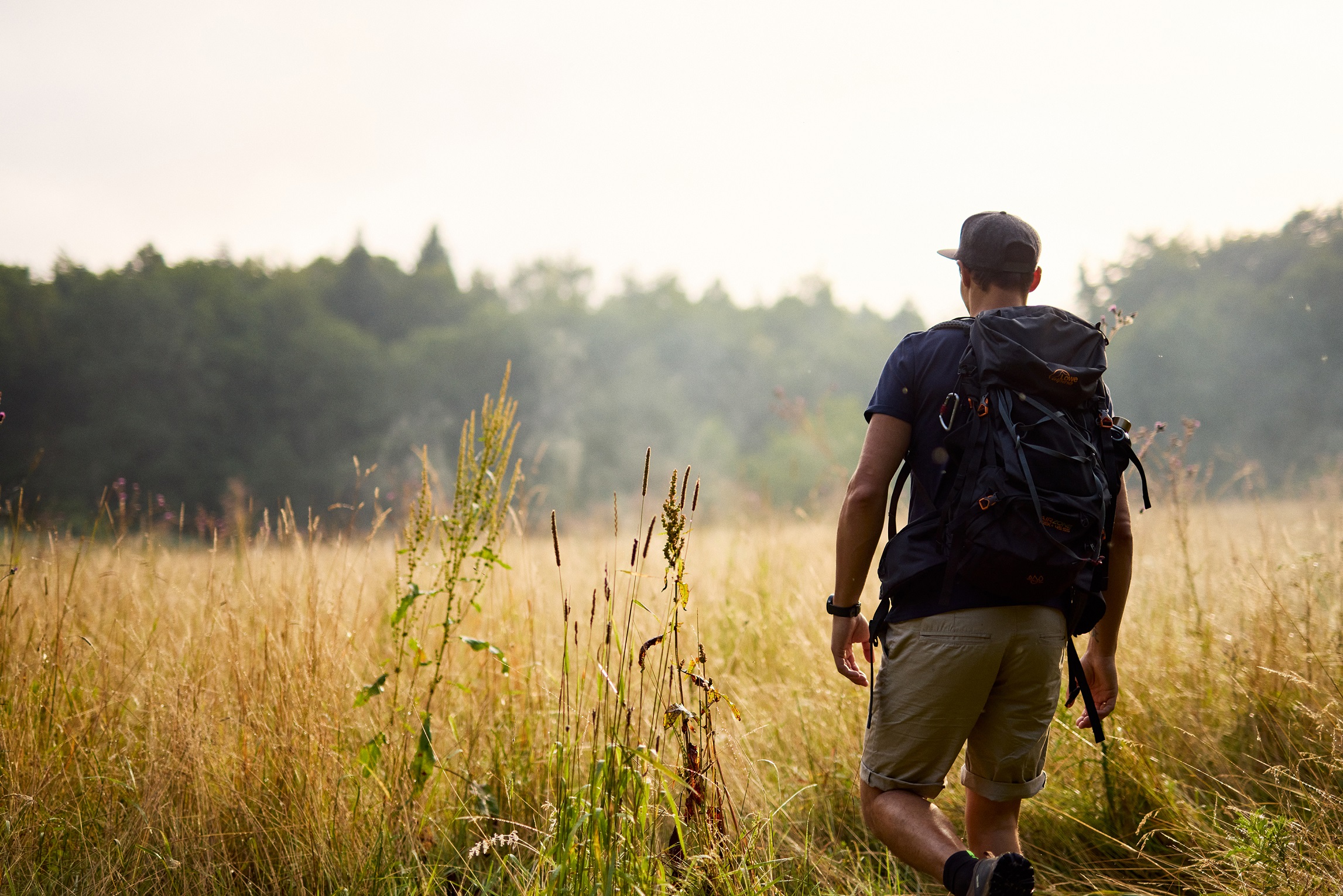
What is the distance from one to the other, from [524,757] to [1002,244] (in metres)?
2.36

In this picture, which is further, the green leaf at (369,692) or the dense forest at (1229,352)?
the dense forest at (1229,352)

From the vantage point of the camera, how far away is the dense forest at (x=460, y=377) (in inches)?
606

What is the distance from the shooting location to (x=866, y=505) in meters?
1.84

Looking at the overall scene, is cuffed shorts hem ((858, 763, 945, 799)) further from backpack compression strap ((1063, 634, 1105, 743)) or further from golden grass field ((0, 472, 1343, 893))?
golden grass field ((0, 472, 1343, 893))

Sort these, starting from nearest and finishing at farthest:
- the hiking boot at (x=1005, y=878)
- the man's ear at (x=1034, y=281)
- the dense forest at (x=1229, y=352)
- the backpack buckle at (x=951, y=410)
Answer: the hiking boot at (x=1005, y=878) < the backpack buckle at (x=951, y=410) < the man's ear at (x=1034, y=281) < the dense forest at (x=1229, y=352)

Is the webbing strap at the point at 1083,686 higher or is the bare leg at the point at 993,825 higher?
the webbing strap at the point at 1083,686

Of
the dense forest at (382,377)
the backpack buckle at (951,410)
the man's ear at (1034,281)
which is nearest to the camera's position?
the backpack buckle at (951,410)

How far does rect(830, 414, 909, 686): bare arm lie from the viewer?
6.03 ft

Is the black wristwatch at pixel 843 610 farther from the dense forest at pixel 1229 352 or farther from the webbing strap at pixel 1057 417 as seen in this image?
the dense forest at pixel 1229 352

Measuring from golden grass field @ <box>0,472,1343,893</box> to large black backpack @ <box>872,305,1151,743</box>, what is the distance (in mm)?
785

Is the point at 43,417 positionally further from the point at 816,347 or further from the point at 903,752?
the point at 816,347

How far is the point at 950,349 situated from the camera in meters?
1.85

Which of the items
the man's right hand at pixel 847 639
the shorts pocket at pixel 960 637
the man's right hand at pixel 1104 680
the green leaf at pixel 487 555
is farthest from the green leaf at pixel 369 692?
the man's right hand at pixel 1104 680

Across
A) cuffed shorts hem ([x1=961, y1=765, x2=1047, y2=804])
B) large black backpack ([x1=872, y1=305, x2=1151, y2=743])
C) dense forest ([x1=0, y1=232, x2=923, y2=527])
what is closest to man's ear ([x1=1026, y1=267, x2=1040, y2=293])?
large black backpack ([x1=872, y1=305, x2=1151, y2=743])
